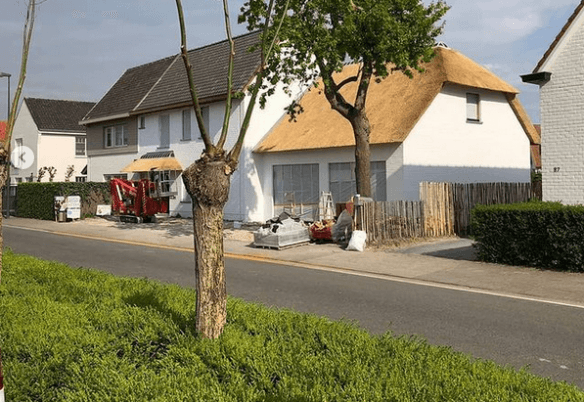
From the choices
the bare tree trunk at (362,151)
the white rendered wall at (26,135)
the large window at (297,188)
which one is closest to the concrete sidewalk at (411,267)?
the bare tree trunk at (362,151)

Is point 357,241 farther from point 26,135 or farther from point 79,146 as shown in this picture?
point 26,135

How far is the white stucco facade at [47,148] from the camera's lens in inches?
1713

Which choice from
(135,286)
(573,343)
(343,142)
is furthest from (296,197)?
(573,343)

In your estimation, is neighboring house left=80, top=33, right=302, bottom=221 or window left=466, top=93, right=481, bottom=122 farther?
neighboring house left=80, top=33, right=302, bottom=221

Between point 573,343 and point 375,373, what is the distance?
3573 millimetres

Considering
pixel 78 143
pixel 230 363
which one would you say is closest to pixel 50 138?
pixel 78 143

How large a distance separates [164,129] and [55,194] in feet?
21.1

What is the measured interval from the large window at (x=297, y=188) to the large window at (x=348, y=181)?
3.09 ft

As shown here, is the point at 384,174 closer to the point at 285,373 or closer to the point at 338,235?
the point at 338,235

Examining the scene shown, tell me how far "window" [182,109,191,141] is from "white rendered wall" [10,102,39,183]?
18814mm

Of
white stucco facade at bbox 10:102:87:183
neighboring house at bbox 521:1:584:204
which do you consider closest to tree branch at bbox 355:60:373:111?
neighboring house at bbox 521:1:584:204

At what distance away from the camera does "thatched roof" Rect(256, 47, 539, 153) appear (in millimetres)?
21734

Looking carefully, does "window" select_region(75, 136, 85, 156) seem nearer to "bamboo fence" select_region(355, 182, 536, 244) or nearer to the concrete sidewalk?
the concrete sidewalk

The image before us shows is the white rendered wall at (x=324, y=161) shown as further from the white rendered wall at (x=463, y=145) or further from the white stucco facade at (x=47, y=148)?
the white stucco facade at (x=47, y=148)
